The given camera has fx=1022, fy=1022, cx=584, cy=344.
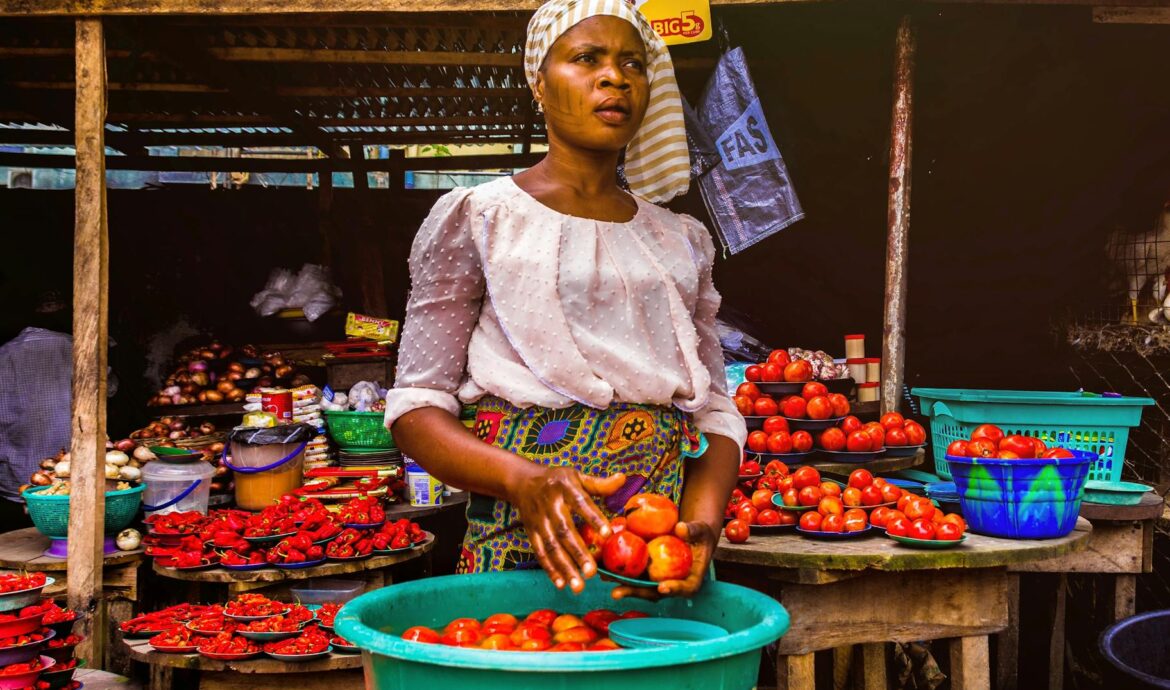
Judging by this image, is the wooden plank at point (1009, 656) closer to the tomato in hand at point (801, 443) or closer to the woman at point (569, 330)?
the tomato in hand at point (801, 443)

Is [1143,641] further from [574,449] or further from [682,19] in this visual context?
[682,19]

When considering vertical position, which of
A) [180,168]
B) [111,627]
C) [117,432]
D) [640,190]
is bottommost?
[111,627]

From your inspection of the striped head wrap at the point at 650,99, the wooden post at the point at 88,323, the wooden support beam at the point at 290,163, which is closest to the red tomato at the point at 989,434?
the striped head wrap at the point at 650,99

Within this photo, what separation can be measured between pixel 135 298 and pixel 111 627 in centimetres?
476

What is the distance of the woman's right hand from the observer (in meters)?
1.42

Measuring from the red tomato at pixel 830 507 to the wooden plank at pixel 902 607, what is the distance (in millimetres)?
308

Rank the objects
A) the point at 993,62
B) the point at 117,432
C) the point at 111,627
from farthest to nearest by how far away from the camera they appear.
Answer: the point at 117,432 < the point at 993,62 < the point at 111,627

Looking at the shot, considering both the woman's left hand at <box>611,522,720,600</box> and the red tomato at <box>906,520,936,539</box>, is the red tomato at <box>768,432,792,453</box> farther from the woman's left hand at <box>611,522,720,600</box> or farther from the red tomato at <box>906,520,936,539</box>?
the woman's left hand at <box>611,522,720,600</box>

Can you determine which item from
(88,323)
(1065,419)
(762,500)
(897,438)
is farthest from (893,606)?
(88,323)

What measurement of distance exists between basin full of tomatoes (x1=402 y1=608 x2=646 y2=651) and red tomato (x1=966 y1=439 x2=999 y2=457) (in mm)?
2293

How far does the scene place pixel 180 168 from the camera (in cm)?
918

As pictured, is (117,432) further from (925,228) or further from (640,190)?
(640,190)

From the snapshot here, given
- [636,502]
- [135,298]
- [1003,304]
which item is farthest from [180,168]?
[636,502]

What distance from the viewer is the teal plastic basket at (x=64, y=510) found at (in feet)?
16.5
